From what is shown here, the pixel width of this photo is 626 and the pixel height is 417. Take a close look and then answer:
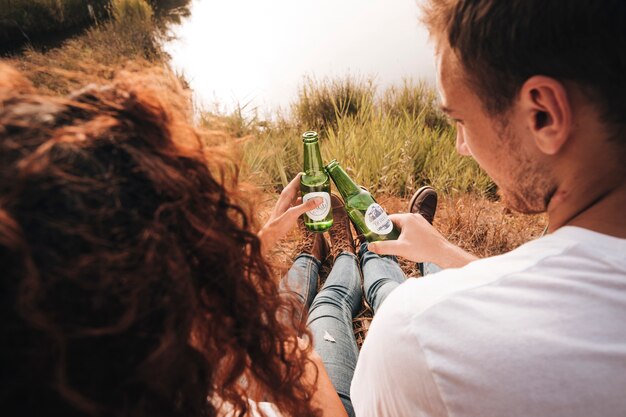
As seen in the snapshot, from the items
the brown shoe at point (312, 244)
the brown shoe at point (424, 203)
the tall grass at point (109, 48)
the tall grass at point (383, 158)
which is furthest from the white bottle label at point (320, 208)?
the tall grass at point (109, 48)

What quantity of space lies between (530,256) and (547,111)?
418 millimetres

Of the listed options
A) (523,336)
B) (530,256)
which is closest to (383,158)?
(530,256)

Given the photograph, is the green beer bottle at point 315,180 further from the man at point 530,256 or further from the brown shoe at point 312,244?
the man at point 530,256

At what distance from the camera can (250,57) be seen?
7.74 metres

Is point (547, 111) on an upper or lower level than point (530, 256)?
upper

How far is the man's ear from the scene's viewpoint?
3.05 feet

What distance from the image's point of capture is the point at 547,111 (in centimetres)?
97

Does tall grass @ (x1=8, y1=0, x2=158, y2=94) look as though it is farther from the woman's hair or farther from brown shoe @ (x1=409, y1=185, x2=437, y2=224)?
the woman's hair

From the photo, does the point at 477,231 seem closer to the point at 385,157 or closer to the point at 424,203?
the point at 424,203

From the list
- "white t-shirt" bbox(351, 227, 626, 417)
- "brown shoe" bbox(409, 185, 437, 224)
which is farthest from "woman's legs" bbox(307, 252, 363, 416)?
"white t-shirt" bbox(351, 227, 626, 417)

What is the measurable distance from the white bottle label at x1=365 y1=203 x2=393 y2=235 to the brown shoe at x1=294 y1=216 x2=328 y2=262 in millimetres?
545

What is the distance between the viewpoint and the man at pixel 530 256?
0.71 meters

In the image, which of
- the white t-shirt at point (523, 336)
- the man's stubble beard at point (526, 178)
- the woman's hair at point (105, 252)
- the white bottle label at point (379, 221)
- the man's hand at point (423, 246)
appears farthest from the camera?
the white bottle label at point (379, 221)

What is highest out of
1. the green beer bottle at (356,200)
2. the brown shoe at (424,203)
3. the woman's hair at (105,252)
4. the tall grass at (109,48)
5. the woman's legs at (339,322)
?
the tall grass at (109,48)
